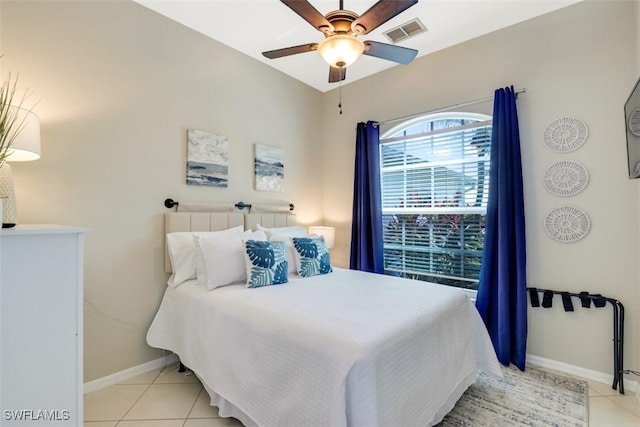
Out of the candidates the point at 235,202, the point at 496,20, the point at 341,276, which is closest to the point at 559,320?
the point at 341,276

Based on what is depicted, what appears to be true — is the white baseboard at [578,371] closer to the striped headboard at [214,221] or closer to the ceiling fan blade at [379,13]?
the striped headboard at [214,221]

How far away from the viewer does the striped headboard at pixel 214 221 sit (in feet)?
8.24

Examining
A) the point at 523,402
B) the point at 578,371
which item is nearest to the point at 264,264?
the point at 523,402

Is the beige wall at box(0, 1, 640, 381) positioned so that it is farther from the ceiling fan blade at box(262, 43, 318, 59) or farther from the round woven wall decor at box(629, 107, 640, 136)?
the ceiling fan blade at box(262, 43, 318, 59)

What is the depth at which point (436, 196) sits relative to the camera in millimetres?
3219

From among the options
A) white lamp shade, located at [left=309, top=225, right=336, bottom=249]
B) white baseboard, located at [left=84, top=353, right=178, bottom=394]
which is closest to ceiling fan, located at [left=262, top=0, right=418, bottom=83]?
white lamp shade, located at [left=309, top=225, right=336, bottom=249]

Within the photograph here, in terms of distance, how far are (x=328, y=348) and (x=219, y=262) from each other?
4.05 feet

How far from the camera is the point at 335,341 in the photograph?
52.4 inches

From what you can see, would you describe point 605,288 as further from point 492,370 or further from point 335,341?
point 335,341

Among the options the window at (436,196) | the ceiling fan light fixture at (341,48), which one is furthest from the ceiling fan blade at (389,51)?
A: the window at (436,196)

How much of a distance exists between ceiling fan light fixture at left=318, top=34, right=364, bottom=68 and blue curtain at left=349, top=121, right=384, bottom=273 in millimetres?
1766

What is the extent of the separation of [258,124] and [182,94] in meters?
0.85

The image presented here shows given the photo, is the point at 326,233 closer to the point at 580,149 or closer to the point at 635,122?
the point at 580,149

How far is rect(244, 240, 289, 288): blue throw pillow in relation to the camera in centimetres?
220
